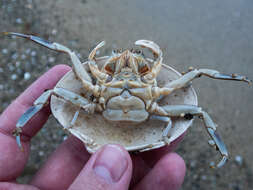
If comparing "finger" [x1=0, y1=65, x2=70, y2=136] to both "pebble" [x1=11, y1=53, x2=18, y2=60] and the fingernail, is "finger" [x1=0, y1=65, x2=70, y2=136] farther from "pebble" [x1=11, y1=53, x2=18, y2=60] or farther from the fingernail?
"pebble" [x1=11, y1=53, x2=18, y2=60]

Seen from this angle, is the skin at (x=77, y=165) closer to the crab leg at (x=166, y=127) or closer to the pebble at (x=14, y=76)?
the crab leg at (x=166, y=127)

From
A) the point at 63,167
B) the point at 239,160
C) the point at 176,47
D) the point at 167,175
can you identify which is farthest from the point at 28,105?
the point at 239,160

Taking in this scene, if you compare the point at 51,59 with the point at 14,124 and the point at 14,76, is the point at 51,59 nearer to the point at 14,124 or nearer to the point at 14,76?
the point at 14,76

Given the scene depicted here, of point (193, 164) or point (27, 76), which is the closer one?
point (193, 164)

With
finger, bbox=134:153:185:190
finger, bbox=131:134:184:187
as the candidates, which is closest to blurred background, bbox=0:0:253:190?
finger, bbox=131:134:184:187

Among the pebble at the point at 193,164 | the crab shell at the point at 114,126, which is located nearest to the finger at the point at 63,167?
the crab shell at the point at 114,126

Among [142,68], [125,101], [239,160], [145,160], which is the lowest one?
[239,160]

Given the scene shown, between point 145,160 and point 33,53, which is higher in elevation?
point 33,53

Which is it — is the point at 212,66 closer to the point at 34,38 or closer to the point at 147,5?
the point at 147,5
